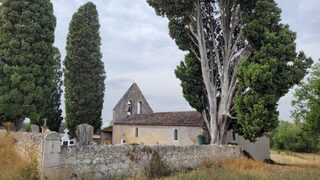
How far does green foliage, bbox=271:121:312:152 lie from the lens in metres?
49.7

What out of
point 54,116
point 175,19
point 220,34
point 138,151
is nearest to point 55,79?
point 54,116

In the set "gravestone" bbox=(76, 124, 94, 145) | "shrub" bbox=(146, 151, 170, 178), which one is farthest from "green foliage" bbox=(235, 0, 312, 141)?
"gravestone" bbox=(76, 124, 94, 145)

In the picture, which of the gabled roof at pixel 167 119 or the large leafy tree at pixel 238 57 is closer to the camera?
the large leafy tree at pixel 238 57

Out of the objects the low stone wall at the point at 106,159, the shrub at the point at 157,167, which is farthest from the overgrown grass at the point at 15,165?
the shrub at the point at 157,167

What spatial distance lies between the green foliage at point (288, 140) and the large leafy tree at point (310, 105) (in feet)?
37.1

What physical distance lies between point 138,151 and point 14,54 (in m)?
14.2

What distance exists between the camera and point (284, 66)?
22391 millimetres

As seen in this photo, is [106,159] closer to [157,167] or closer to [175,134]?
[157,167]

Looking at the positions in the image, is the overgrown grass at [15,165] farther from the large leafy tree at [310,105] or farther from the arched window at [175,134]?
the large leafy tree at [310,105]

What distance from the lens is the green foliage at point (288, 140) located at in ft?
163

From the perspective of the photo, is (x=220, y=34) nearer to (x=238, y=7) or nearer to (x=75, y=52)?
(x=238, y=7)

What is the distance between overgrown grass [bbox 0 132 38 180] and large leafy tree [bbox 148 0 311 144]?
1425 cm

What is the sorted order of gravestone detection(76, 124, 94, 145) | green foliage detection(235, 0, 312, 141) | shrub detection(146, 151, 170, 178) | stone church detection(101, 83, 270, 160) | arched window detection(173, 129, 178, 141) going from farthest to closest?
arched window detection(173, 129, 178, 141) → stone church detection(101, 83, 270, 160) → green foliage detection(235, 0, 312, 141) → shrub detection(146, 151, 170, 178) → gravestone detection(76, 124, 94, 145)

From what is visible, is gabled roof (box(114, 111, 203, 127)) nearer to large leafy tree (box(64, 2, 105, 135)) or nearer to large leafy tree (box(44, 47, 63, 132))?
large leafy tree (box(64, 2, 105, 135))
